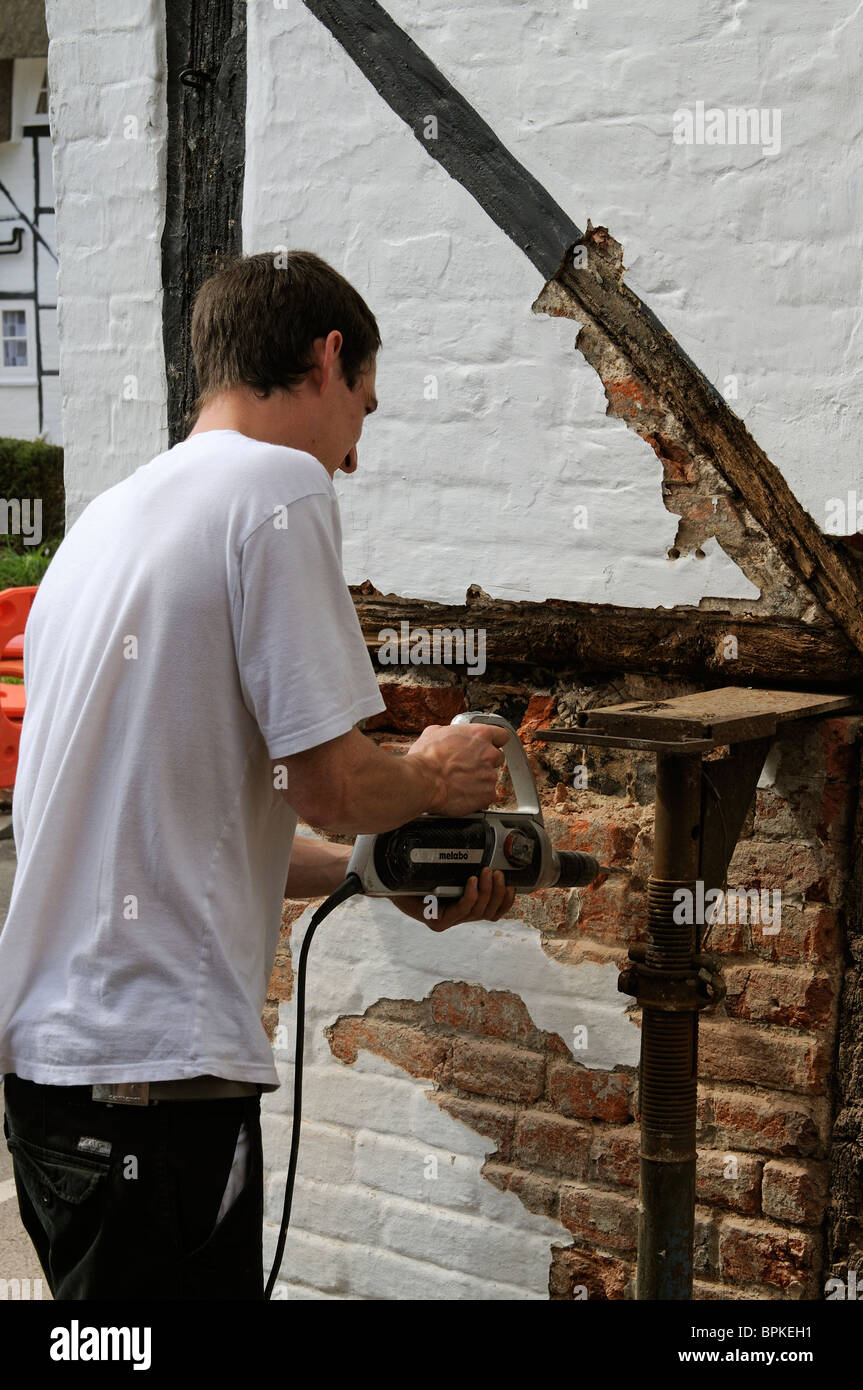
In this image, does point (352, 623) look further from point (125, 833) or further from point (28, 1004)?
point (28, 1004)

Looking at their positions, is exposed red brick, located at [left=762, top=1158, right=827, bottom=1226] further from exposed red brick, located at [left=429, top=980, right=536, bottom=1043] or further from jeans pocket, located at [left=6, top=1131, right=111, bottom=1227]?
jeans pocket, located at [left=6, top=1131, right=111, bottom=1227]

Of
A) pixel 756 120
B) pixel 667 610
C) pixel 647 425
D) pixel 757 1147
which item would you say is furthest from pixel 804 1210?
pixel 756 120

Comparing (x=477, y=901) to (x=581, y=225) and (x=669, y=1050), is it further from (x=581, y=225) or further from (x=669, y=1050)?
(x=581, y=225)

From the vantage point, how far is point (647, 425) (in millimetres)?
2389

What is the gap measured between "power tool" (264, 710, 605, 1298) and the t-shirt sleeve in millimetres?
376

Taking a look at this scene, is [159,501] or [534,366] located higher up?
[534,366]

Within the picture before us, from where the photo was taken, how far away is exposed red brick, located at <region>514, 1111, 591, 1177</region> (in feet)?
8.52

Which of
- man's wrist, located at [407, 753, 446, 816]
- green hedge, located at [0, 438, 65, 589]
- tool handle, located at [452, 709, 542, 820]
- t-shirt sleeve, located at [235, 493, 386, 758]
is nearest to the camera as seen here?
t-shirt sleeve, located at [235, 493, 386, 758]

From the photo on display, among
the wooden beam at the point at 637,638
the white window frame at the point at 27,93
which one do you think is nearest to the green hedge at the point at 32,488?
the white window frame at the point at 27,93

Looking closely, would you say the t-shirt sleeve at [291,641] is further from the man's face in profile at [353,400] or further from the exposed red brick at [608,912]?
the exposed red brick at [608,912]

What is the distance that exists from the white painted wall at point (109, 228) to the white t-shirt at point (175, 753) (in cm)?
131

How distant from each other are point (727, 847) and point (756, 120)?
1.19 meters

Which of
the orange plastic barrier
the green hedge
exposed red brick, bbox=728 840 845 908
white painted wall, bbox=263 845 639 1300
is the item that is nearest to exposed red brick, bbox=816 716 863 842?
exposed red brick, bbox=728 840 845 908

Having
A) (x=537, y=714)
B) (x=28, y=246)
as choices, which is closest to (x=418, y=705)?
(x=537, y=714)
